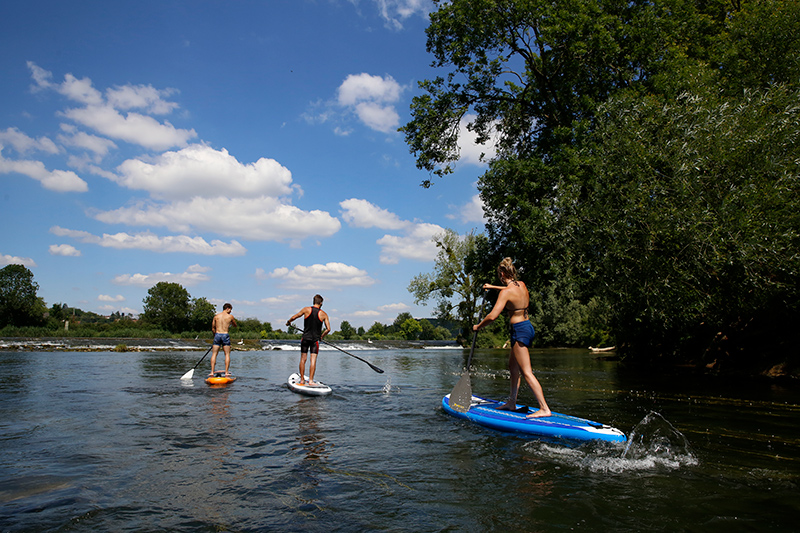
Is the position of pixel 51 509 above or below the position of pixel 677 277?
below

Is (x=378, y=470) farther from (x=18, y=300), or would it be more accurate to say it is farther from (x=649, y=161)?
(x=18, y=300)

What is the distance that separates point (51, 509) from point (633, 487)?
5038mm

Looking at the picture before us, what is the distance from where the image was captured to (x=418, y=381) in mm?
14844

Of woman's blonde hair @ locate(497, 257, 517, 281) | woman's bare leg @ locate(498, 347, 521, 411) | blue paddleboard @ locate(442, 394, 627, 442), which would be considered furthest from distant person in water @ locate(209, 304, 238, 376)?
woman's blonde hair @ locate(497, 257, 517, 281)

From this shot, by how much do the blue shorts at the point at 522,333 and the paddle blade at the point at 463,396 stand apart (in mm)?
1226

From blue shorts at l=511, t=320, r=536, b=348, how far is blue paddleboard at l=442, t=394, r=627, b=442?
1.13 metres

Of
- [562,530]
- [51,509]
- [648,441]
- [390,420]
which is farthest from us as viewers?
[390,420]

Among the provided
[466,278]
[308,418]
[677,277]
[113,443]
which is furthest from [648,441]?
[466,278]

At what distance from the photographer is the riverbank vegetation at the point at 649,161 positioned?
1127 centimetres

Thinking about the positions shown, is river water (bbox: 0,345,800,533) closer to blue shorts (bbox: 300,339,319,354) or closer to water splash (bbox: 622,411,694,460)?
water splash (bbox: 622,411,694,460)

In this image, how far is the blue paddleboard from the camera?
6107mm

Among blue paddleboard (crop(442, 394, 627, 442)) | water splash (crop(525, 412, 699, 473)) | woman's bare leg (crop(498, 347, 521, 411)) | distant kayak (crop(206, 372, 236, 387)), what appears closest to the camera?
water splash (crop(525, 412, 699, 473))

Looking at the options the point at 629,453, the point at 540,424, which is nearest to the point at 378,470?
the point at 540,424

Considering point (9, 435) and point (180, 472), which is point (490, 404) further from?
point (9, 435)
